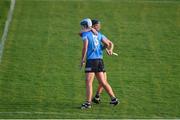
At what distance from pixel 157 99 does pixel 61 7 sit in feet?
22.1

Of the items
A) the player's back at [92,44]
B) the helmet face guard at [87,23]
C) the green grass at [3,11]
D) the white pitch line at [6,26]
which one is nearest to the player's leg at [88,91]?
the player's back at [92,44]

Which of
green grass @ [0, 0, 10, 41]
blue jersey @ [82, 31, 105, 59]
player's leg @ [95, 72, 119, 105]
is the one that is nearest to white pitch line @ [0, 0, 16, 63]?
green grass @ [0, 0, 10, 41]

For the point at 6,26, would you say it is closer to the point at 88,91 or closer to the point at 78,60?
the point at 78,60

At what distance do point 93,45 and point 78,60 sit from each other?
3040 mm

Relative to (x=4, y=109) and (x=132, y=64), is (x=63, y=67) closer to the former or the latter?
(x=132, y=64)

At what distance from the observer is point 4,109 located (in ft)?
44.2

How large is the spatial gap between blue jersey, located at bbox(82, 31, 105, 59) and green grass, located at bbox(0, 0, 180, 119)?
0.98m

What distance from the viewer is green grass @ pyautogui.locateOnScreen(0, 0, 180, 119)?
13.7 m

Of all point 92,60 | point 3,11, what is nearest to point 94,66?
point 92,60

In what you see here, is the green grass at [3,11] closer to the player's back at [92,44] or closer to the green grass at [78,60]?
the green grass at [78,60]

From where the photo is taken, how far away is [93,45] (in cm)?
1357

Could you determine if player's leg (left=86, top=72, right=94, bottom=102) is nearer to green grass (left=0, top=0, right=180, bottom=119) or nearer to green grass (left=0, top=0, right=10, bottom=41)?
green grass (left=0, top=0, right=180, bottom=119)

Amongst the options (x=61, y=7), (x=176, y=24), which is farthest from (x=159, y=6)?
(x=61, y=7)

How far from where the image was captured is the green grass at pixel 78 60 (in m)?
13.7
